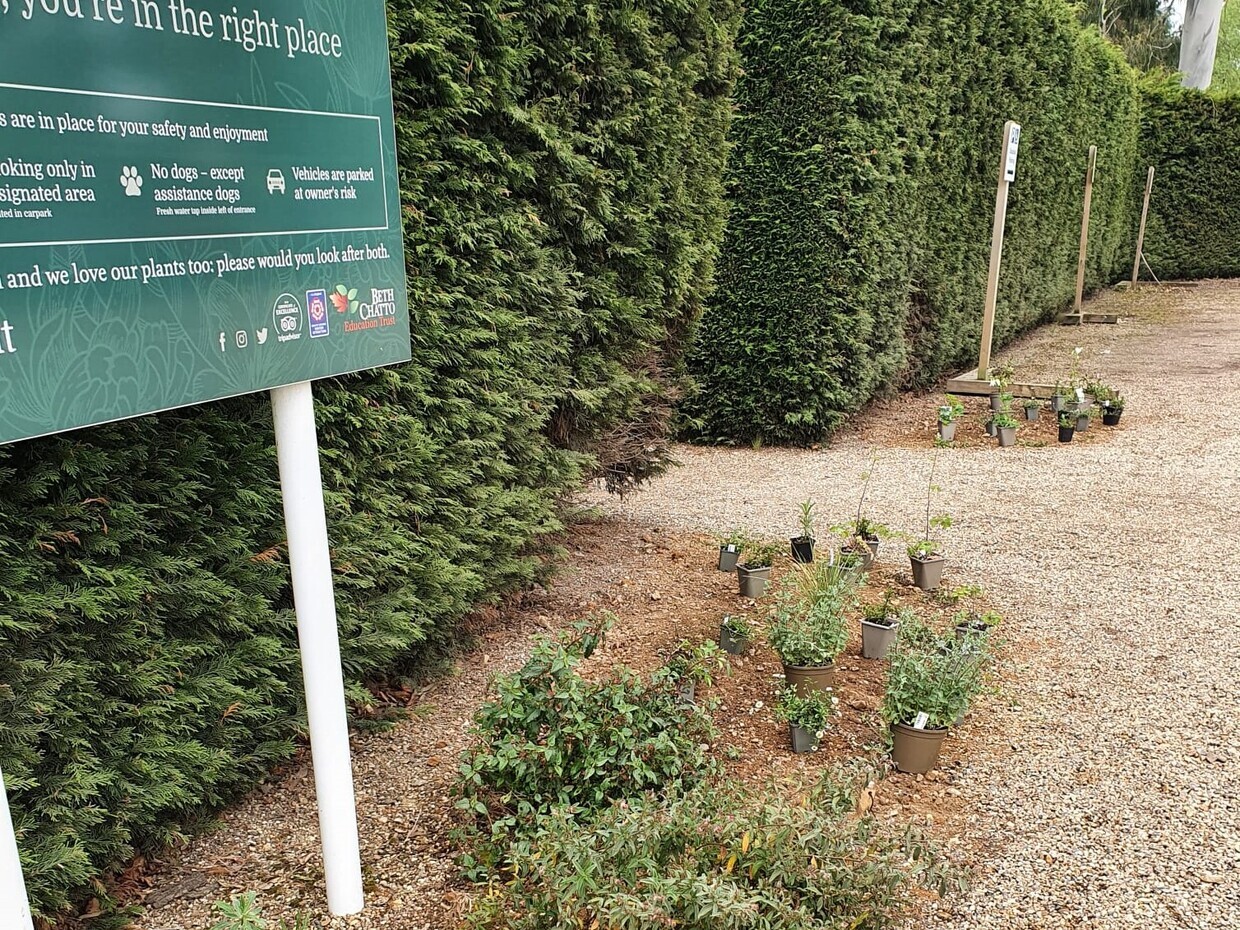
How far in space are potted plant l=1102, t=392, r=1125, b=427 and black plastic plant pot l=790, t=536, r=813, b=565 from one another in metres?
4.62

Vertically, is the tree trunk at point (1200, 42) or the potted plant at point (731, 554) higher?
Result: the tree trunk at point (1200, 42)

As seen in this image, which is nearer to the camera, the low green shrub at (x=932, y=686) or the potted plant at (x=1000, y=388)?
the low green shrub at (x=932, y=686)

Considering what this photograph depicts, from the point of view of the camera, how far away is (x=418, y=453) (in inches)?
127

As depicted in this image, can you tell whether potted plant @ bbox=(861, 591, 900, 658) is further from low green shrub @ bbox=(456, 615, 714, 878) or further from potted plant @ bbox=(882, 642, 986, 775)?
low green shrub @ bbox=(456, 615, 714, 878)


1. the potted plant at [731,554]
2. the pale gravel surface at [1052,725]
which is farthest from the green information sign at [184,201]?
the potted plant at [731,554]

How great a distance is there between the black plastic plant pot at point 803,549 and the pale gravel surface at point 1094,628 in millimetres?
699

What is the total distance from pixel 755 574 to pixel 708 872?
2392mm

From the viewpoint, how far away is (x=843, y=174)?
7262 mm

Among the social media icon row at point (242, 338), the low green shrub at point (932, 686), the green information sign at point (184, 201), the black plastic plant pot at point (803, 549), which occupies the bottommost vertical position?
the black plastic plant pot at point (803, 549)

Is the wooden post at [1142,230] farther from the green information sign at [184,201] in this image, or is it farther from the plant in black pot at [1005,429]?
the green information sign at [184,201]

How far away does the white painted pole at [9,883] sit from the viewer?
61.8 inches

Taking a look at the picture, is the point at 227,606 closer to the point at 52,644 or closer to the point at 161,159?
the point at 52,644

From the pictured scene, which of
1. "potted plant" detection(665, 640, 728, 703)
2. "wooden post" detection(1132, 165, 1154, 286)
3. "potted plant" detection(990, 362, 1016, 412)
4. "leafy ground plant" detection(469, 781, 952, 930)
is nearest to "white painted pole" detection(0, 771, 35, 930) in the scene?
"leafy ground plant" detection(469, 781, 952, 930)

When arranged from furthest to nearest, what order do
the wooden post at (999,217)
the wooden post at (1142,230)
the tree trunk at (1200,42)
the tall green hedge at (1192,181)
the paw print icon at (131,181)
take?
the tree trunk at (1200,42), the tall green hedge at (1192,181), the wooden post at (1142,230), the wooden post at (999,217), the paw print icon at (131,181)
